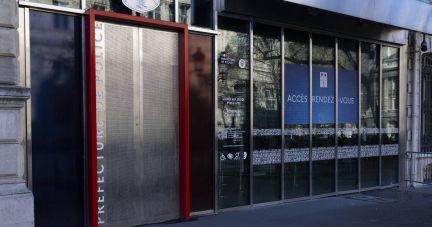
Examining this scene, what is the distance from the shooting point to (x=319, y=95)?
1001 cm

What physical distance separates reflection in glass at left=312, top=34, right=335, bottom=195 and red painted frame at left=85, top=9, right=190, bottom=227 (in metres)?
3.70

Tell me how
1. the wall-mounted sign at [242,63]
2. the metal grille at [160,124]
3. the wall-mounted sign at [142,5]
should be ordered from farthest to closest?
the wall-mounted sign at [242,63] < the metal grille at [160,124] < the wall-mounted sign at [142,5]

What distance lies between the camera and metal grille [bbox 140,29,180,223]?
23.7ft

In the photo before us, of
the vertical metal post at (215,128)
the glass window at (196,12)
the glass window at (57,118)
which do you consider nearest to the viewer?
the glass window at (57,118)

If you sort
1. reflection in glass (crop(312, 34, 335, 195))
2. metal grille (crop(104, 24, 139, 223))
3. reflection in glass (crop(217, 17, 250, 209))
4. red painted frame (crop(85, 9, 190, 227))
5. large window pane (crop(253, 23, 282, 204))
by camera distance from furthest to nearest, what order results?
reflection in glass (crop(312, 34, 335, 195))
large window pane (crop(253, 23, 282, 204))
reflection in glass (crop(217, 17, 250, 209))
metal grille (crop(104, 24, 139, 223))
red painted frame (crop(85, 9, 190, 227))

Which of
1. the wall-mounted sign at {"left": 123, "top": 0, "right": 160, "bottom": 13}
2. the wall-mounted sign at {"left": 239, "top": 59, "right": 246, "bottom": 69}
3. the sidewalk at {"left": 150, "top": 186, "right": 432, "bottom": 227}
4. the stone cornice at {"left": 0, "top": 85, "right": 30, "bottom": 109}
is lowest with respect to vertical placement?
the sidewalk at {"left": 150, "top": 186, "right": 432, "bottom": 227}

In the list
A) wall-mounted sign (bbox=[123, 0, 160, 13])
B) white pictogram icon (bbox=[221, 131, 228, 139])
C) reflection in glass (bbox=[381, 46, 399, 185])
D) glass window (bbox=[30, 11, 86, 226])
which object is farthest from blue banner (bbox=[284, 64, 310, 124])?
glass window (bbox=[30, 11, 86, 226])

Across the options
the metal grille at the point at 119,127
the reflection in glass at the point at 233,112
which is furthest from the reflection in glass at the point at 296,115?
the metal grille at the point at 119,127

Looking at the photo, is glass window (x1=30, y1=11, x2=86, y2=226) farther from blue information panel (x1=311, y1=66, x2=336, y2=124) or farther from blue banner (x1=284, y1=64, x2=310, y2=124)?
blue information panel (x1=311, y1=66, x2=336, y2=124)

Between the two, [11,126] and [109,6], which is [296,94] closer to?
[109,6]

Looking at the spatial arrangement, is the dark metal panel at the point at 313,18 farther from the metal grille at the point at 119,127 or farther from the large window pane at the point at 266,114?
the metal grille at the point at 119,127

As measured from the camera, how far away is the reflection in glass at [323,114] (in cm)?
991

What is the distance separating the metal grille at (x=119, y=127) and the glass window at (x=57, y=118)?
0.43m

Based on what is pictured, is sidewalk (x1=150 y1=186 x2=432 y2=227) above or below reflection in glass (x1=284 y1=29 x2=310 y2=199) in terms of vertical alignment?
below
